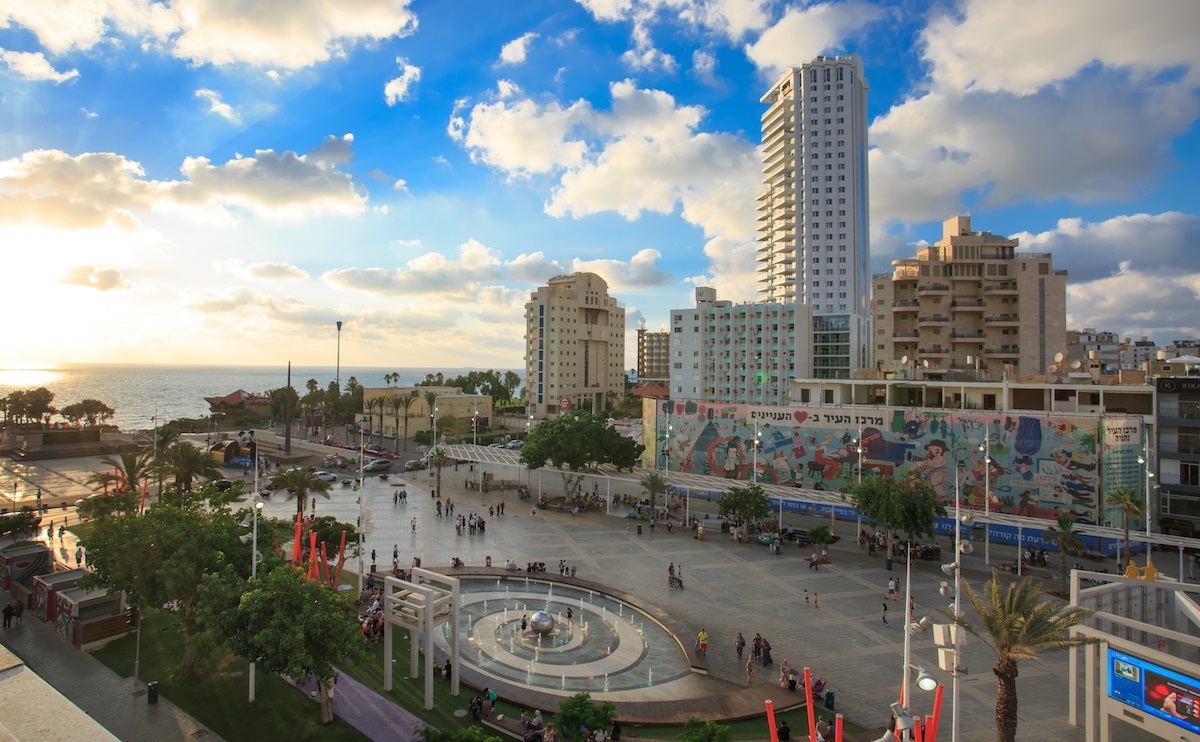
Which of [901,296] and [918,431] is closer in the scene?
[918,431]

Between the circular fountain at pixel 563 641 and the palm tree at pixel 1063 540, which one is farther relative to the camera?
the palm tree at pixel 1063 540

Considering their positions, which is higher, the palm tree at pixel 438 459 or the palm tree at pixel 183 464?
the palm tree at pixel 183 464

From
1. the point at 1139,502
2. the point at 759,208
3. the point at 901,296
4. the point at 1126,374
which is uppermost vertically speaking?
the point at 759,208

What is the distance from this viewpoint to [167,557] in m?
21.7

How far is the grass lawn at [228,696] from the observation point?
19344mm

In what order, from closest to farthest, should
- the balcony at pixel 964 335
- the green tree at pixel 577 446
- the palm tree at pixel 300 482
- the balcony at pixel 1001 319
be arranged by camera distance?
the palm tree at pixel 300 482 → the green tree at pixel 577 446 → the balcony at pixel 1001 319 → the balcony at pixel 964 335

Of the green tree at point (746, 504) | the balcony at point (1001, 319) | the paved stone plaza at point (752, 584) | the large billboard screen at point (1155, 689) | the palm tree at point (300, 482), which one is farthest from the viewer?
the balcony at point (1001, 319)

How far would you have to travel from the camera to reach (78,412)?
88312 millimetres

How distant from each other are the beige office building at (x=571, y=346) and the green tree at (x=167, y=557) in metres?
92.8

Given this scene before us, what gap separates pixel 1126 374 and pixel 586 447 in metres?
43.0

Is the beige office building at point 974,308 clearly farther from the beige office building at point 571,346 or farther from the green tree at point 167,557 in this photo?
the green tree at point 167,557

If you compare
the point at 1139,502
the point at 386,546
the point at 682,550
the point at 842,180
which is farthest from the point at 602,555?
the point at 842,180

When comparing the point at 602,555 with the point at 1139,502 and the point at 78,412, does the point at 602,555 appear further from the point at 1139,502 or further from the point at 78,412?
the point at 78,412

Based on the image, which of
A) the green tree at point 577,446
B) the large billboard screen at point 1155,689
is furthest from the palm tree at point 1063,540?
the green tree at point 577,446
